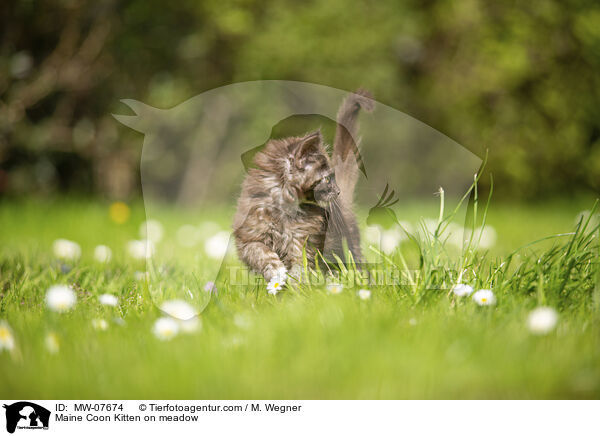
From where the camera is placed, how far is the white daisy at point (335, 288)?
178 centimetres

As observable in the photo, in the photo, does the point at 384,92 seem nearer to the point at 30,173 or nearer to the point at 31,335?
the point at 30,173

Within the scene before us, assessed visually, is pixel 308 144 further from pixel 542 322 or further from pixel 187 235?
pixel 187 235

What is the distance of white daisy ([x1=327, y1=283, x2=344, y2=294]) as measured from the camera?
5.84 ft

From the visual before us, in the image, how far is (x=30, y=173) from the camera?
5207mm

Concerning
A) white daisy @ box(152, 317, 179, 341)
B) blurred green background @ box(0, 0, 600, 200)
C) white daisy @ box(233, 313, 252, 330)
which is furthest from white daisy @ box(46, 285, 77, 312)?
blurred green background @ box(0, 0, 600, 200)

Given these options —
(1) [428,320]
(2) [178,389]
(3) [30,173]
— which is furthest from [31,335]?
(3) [30,173]

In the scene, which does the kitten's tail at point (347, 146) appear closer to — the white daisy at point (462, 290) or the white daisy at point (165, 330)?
the white daisy at point (462, 290)

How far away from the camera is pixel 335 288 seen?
1.80m

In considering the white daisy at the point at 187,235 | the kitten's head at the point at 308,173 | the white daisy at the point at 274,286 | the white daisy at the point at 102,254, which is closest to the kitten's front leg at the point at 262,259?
the white daisy at the point at 274,286

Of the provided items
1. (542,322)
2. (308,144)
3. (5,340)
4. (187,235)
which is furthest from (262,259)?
(187,235)

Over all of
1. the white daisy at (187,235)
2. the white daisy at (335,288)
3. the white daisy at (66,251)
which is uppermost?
the white daisy at (187,235)

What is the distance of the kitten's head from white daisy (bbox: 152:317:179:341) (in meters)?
0.73

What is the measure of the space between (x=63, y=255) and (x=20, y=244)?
71cm

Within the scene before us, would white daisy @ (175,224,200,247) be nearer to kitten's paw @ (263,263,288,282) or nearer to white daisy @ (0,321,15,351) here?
kitten's paw @ (263,263,288,282)
